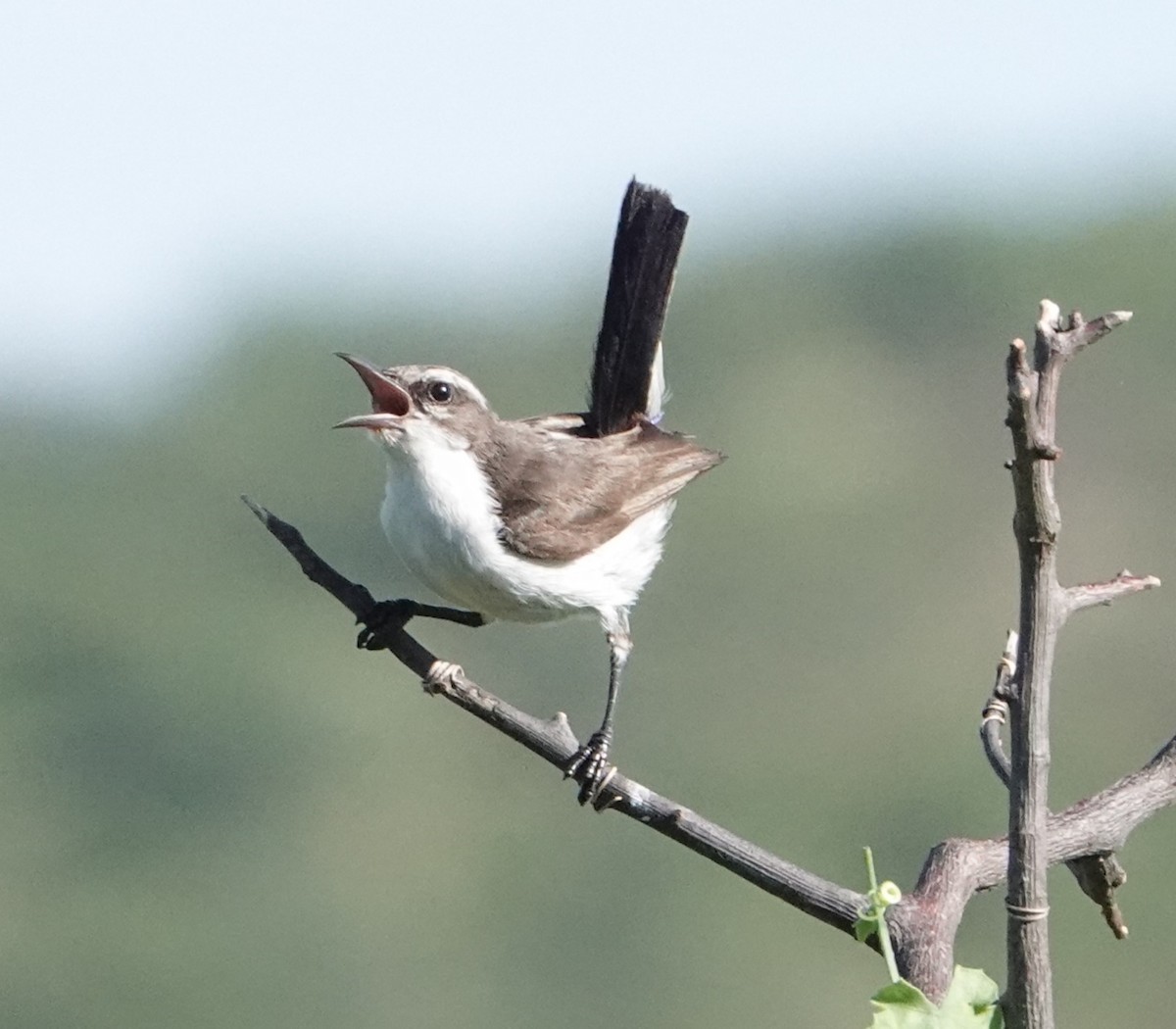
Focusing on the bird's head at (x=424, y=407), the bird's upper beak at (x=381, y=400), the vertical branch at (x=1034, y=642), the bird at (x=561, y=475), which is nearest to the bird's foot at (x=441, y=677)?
the bird at (x=561, y=475)

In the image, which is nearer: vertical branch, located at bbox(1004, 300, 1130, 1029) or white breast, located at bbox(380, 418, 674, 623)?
vertical branch, located at bbox(1004, 300, 1130, 1029)

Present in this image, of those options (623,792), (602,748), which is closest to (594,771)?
(602,748)

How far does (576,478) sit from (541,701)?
161ft

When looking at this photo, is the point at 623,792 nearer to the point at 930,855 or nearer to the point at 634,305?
the point at 930,855

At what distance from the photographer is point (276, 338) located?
86.6 m

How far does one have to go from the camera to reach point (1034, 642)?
344 centimetres

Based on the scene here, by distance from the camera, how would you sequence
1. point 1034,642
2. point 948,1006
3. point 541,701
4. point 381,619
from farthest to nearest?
1. point 541,701
2. point 381,619
3. point 1034,642
4. point 948,1006

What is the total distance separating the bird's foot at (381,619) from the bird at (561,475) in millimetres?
16

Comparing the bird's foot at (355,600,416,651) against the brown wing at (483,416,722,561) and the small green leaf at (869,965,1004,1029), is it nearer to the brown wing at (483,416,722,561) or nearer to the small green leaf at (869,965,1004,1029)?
the brown wing at (483,416,722,561)

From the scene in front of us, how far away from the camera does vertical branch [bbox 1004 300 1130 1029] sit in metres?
3.32

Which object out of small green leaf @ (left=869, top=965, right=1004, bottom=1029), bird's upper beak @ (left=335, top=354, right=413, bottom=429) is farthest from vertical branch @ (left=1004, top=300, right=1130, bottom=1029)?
bird's upper beak @ (left=335, top=354, right=413, bottom=429)

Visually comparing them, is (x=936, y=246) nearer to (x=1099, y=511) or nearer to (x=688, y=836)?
(x=1099, y=511)

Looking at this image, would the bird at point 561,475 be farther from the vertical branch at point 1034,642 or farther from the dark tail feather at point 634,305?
the vertical branch at point 1034,642

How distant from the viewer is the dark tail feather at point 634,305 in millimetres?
7680
